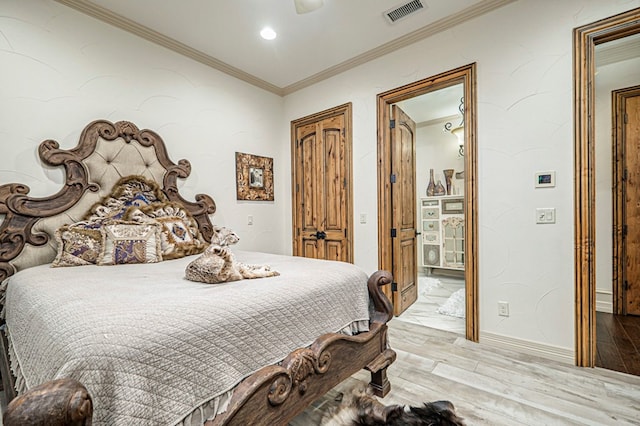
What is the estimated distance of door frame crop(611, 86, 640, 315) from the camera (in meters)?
2.98

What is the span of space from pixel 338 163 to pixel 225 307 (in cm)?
262

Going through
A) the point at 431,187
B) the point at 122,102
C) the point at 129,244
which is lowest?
the point at 129,244

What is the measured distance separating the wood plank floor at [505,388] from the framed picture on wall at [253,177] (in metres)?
2.35

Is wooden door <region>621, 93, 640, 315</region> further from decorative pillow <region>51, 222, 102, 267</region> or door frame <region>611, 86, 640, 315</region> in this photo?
decorative pillow <region>51, 222, 102, 267</region>

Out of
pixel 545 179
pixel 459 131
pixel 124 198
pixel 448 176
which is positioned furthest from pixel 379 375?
pixel 448 176

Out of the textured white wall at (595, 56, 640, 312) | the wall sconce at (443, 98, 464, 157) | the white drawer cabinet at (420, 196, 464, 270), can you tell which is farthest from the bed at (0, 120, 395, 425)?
the white drawer cabinet at (420, 196, 464, 270)

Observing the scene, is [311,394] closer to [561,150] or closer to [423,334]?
[423,334]

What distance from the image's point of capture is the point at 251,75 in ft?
11.6

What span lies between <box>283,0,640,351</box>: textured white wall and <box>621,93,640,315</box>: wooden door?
1618 mm

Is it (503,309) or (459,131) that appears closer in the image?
(503,309)

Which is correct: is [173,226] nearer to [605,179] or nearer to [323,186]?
[323,186]

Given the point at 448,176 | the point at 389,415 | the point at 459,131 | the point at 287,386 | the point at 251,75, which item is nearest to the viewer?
the point at 287,386

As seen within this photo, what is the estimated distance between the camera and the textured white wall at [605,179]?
9.98 feet

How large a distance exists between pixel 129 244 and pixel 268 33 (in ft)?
7.35
